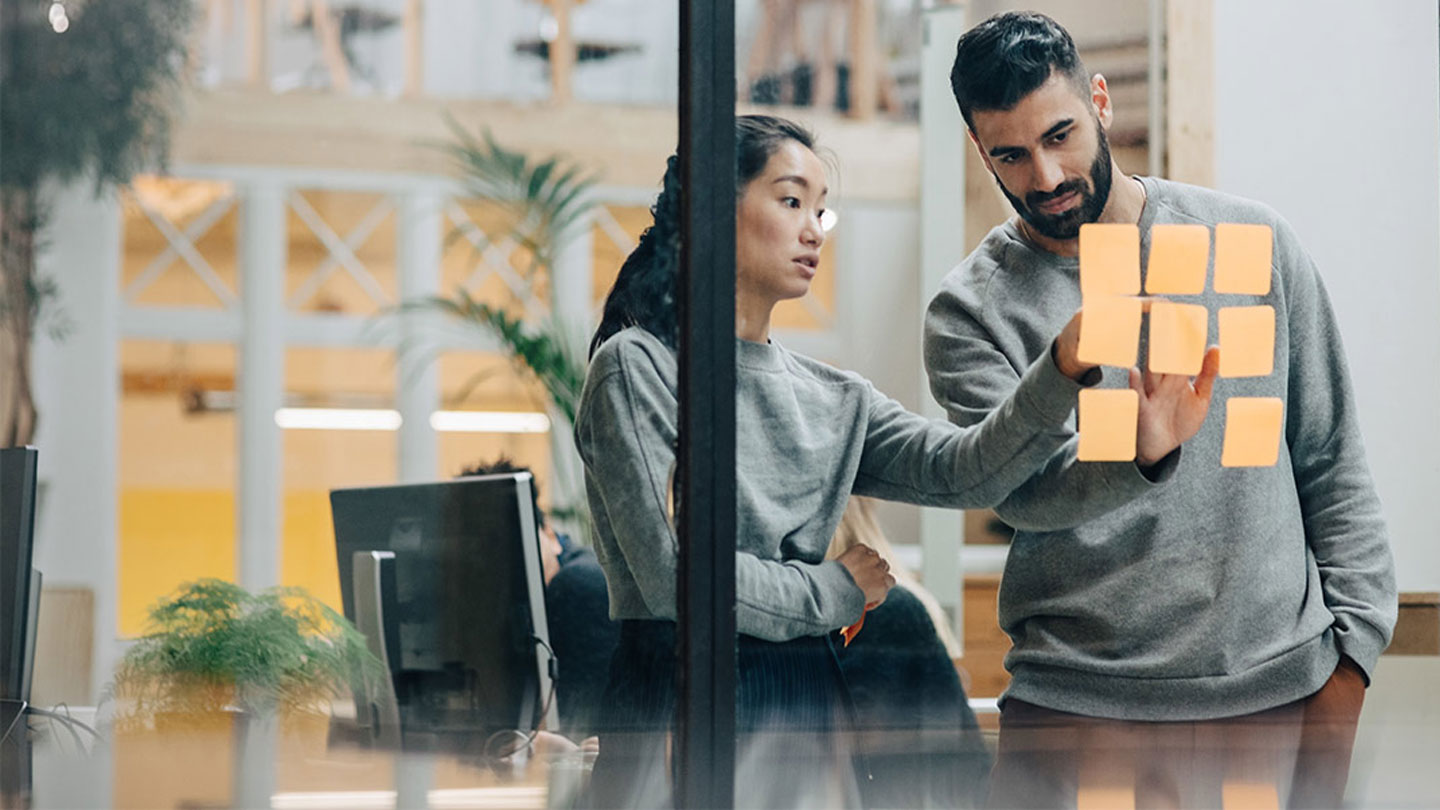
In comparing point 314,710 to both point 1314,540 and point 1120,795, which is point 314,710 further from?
point 1314,540

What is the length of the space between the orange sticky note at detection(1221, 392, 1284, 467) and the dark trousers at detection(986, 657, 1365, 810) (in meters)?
0.34

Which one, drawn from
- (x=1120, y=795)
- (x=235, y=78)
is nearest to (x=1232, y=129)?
(x=1120, y=795)

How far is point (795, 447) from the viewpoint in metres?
2.17

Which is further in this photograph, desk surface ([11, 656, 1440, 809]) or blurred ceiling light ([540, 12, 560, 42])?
blurred ceiling light ([540, 12, 560, 42])

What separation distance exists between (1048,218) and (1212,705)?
726mm

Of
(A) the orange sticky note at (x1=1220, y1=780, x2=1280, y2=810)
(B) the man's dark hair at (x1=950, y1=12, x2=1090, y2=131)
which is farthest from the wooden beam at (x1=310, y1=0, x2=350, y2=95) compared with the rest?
(A) the orange sticky note at (x1=1220, y1=780, x2=1280, y2=810)

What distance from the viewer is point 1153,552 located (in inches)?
85.1

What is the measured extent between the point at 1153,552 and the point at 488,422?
120 centimetres

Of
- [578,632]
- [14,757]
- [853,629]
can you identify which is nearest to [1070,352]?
[853,629]

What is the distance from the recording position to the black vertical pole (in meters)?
2.02

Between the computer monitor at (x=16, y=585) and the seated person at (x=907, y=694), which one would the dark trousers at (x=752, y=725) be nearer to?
the seated person at (x=907, y=694)

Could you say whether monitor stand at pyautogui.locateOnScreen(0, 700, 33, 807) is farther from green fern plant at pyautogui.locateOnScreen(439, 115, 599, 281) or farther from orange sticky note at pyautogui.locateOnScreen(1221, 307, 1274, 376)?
orange sticky note at pyautogui.locateOnScreen(1221, 307, 1274, 376)

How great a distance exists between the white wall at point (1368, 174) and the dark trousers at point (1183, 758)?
0.31 m

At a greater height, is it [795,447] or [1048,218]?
[1048,218]
